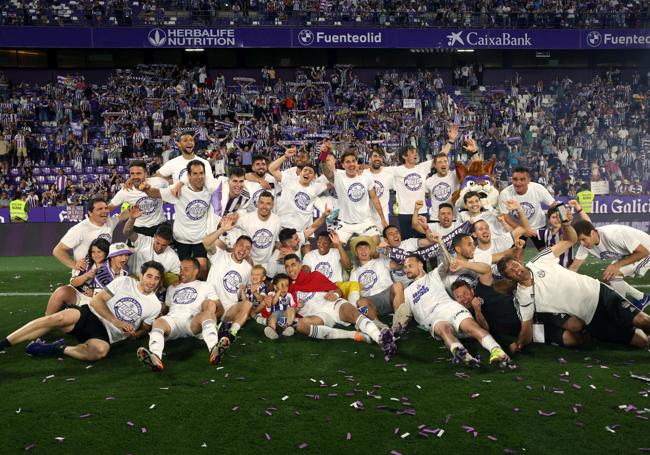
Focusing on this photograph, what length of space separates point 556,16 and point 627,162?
795 cm

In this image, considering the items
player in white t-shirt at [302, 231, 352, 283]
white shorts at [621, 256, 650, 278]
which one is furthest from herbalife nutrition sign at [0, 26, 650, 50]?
white shorts at [621, 256, 650, 278]

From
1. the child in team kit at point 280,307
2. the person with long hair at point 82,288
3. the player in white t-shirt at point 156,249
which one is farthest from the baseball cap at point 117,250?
the child in team kit at point 280,307

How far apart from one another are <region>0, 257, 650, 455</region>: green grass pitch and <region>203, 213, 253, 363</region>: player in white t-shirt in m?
0.44

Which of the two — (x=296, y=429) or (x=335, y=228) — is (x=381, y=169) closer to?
(x=335, y=228)

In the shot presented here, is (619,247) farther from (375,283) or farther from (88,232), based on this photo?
(88,232)

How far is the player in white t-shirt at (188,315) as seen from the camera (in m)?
7.21

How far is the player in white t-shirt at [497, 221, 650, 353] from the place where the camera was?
7.09 meters

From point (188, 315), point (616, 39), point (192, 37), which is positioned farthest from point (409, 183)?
point (616, 39)

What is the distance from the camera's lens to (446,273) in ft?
26.5

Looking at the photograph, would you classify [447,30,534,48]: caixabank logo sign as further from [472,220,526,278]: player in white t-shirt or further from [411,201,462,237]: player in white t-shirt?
[411,201,462,237]: player in white t-shirt

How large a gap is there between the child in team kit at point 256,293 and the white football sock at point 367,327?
119cm

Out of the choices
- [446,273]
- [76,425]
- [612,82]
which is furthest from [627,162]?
[76,425]

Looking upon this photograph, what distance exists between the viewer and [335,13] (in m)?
29.2

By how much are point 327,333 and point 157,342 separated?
1.98m
